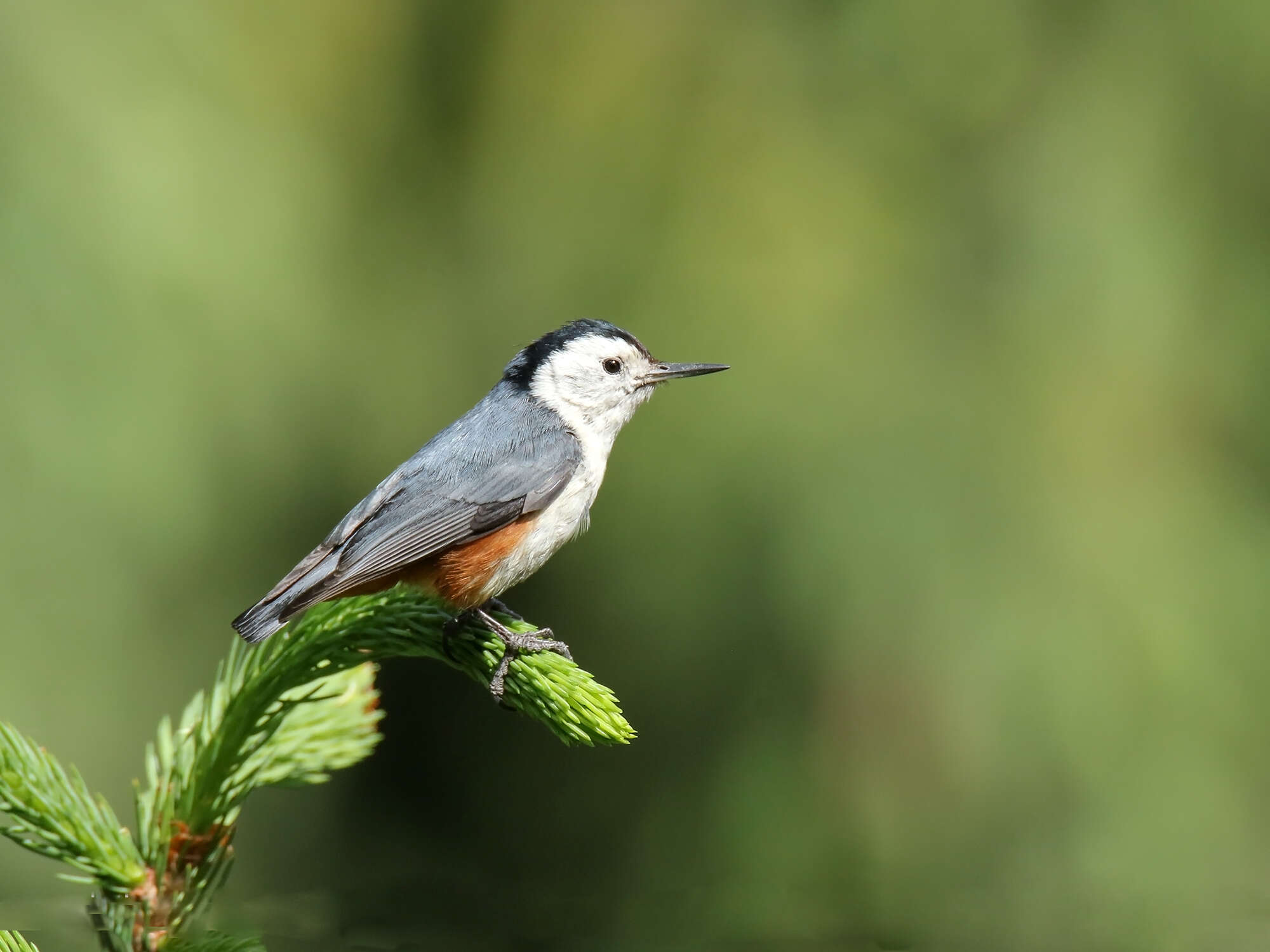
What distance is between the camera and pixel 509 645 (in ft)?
5.37

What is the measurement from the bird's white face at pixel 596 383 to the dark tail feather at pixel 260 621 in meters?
0.78

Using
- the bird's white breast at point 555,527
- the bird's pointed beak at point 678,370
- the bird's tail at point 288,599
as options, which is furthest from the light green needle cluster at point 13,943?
the bird's pointed beak at point 678,370

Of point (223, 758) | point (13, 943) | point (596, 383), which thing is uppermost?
point (596, 383)

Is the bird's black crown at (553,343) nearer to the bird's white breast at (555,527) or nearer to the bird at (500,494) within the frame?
the bird at (500,494)

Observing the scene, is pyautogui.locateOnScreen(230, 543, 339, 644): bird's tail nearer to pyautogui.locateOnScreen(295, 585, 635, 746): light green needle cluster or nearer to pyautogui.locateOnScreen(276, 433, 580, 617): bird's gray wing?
pyautogui.locateOnScreen(276, 433, 580, 617): bird's gray wing

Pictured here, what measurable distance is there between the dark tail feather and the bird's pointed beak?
3.05 ft

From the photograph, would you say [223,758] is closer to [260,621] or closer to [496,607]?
[260,621]

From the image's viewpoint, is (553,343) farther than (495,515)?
Yes

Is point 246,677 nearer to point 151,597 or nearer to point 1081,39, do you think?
point 151,597

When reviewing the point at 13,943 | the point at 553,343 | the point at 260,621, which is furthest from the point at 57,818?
A: the point at 553,343

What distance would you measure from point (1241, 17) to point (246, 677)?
2.37 m

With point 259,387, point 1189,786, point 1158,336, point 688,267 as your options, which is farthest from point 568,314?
point 1189,786

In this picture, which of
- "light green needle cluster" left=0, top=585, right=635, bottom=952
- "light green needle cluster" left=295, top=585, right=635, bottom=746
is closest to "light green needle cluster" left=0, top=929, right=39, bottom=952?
"light green needle cluster" left=0, top=585, right=635, bottom=952

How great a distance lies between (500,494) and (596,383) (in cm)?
41
